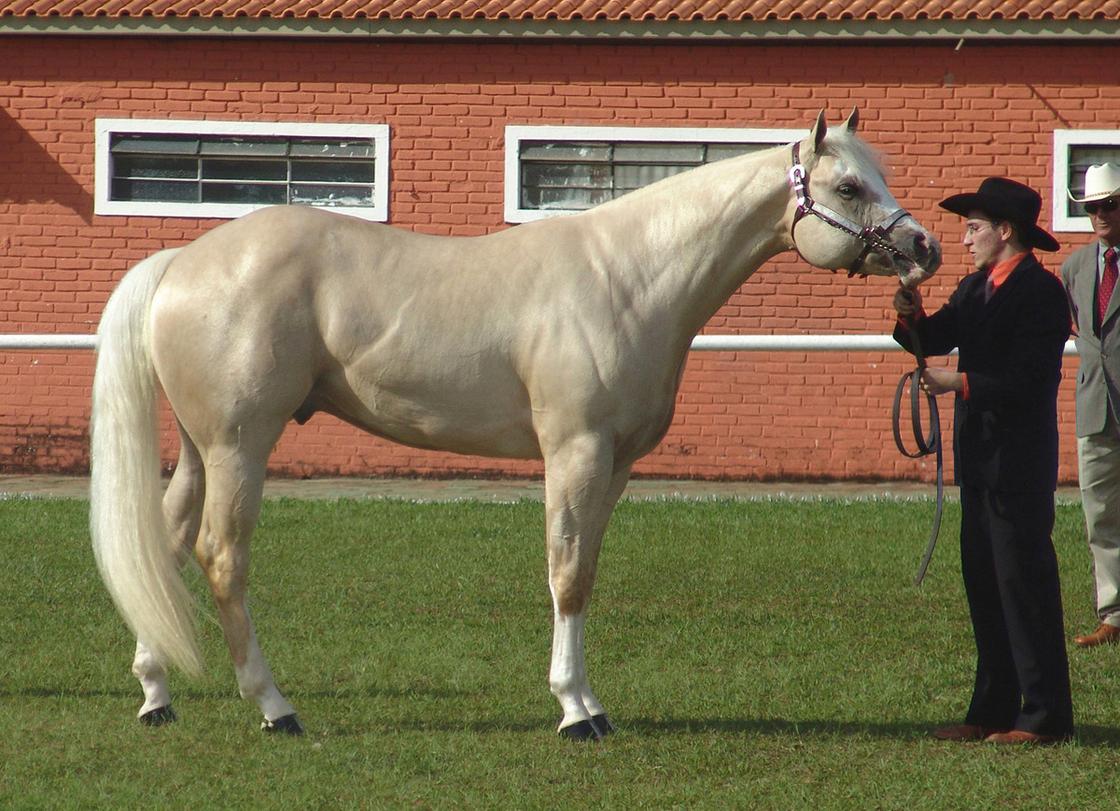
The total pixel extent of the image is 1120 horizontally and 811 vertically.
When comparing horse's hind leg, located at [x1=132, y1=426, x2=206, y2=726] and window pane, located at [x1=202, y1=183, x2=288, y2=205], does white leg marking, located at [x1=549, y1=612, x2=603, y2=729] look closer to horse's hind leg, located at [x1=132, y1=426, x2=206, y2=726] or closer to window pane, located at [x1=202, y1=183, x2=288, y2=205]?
horse's hind leg, located at [x1=132, y1=426, x2=206, y2=726]

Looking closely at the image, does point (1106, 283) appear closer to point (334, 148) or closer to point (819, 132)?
point (819, 132)

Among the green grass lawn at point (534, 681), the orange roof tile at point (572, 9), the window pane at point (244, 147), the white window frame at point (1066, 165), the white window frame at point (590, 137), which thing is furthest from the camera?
the window pane at point (244, 147)

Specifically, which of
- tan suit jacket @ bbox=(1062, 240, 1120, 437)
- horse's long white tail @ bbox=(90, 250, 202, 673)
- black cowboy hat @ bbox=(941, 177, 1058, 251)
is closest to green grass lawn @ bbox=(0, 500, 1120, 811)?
horse's long white tail @ bbox=(90, 250, 202, 673)

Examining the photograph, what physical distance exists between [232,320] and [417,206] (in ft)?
26.6

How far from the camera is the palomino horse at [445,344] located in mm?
4832

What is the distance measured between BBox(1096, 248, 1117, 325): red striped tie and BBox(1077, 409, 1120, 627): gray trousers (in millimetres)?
569

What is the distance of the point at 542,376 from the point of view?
4.84 meters

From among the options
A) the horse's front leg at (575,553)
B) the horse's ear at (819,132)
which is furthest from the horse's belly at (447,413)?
the horse's ear at (819,132)

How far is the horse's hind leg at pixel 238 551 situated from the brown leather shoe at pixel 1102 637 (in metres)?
3.74

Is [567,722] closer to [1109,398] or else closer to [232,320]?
[232,320]

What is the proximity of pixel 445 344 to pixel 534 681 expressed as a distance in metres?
1.66

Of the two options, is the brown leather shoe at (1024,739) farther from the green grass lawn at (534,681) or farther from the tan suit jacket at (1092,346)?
the tan suit jacket at (1092,346)

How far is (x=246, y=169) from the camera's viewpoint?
12820 mm

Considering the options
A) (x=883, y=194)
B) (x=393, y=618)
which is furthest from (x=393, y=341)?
(x=393, y=618)
